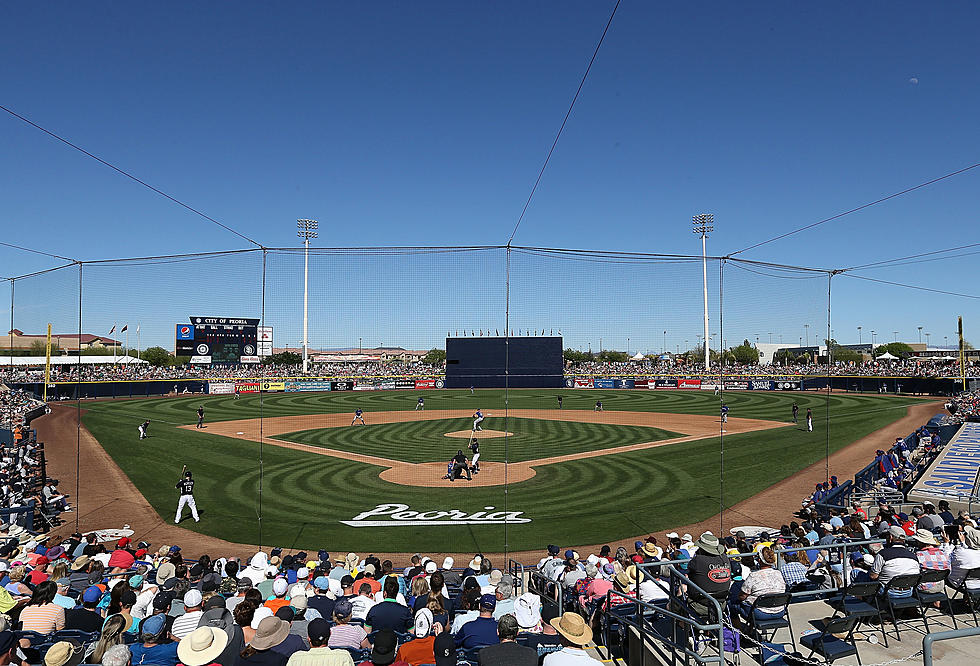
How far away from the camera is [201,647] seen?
4785mm

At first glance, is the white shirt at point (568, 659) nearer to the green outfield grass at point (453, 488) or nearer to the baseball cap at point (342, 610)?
the baseball cap at point (342, 610)

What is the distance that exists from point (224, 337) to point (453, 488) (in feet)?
26.6

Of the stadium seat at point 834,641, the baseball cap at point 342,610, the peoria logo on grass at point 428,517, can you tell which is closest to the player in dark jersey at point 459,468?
the peoria logo on grass at point 428,517

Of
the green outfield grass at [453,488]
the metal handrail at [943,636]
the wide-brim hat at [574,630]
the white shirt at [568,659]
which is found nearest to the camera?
the metal handrail at [943,636]

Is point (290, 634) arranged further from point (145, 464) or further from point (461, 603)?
point (145, 464)

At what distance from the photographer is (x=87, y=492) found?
1692 cm

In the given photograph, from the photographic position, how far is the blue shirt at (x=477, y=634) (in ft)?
16.9

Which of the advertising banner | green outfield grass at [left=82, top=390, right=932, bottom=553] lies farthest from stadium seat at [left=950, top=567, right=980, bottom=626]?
the advertising banner

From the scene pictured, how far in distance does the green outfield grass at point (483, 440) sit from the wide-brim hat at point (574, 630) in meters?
15.9

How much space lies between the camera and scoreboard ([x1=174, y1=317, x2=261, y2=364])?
42.2 feet

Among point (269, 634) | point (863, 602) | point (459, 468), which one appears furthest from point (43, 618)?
point (459, 468)

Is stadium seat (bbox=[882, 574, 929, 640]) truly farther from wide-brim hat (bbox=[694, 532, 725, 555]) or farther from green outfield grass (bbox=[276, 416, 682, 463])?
green outfield grass (bbox=[276, 416, 682, 463])

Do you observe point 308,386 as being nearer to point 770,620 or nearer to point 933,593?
point 770,620

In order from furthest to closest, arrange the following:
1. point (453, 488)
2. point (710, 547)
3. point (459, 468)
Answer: point (459, 468) < point (453, 488) < point (710, 547)
